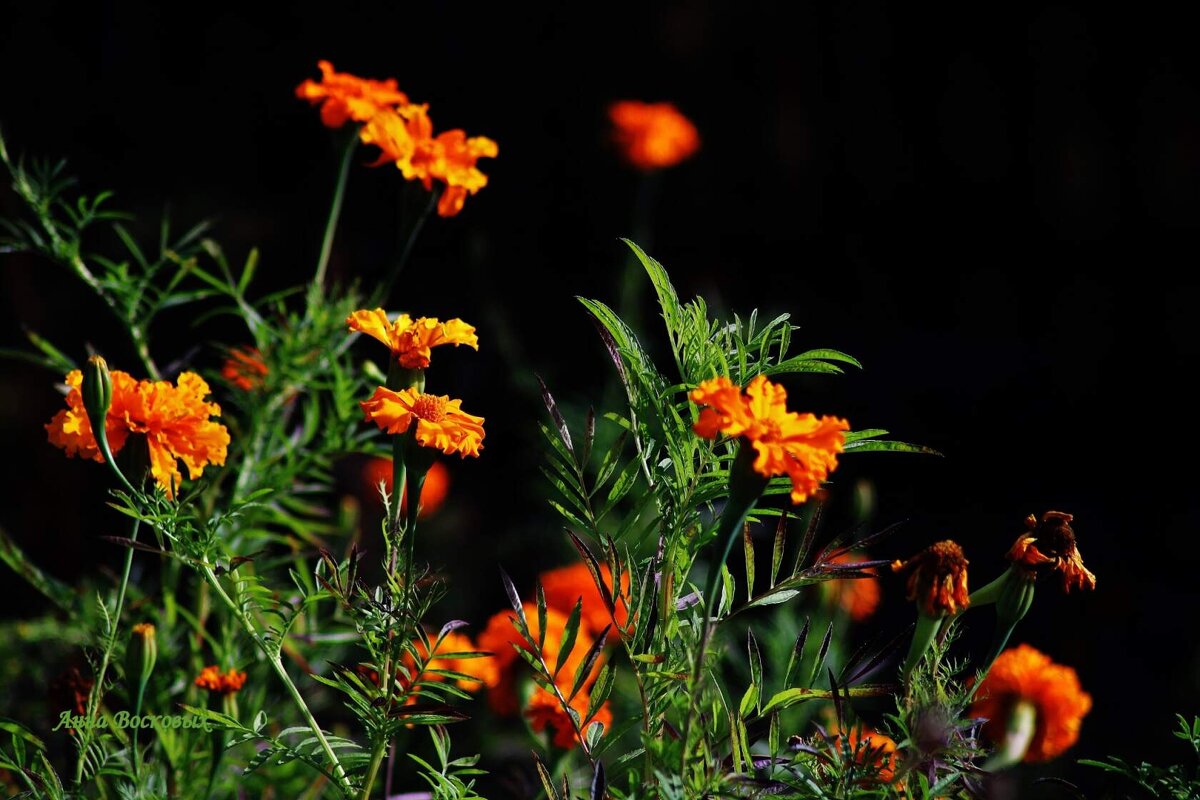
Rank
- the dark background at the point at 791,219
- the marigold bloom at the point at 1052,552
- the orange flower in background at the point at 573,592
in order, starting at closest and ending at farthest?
the marigold bloom at the point at 1052,552
the orange flower in background at the point at 573,592
the dark background at the point at 791,219

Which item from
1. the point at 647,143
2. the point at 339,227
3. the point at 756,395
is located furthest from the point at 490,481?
the point at 756,395

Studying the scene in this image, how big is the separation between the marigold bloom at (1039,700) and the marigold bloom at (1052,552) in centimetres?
11

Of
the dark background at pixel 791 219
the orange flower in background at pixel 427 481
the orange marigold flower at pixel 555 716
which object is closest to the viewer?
the orange marigold flower at pixel 555 716

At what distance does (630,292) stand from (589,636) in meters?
0.76

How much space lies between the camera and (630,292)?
1.80 m

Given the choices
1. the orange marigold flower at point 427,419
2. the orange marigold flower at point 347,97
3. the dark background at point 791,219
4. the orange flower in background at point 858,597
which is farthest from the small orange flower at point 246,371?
the dark background at point 791,219

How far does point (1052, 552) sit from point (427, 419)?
402 millimetres

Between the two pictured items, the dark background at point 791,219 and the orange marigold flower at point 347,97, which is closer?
the orange marigold flower at point 347,97

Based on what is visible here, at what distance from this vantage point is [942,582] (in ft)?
2.29

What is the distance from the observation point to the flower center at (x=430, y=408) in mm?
752

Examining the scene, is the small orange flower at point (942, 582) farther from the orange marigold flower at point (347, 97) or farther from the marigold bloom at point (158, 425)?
the orange marigold flower at point (347, 97)

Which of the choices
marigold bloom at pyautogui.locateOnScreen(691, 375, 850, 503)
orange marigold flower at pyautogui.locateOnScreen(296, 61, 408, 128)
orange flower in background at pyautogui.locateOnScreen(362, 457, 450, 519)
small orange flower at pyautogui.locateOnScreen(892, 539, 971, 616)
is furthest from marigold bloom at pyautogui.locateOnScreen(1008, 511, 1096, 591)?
orange flower in background at pyautogui.locateOnScreen(362, 457, 450, 519)

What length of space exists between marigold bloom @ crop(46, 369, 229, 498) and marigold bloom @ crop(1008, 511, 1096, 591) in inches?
20.7

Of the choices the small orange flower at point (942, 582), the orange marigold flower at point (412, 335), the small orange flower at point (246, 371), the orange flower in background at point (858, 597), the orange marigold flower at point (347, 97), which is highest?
the orange marigold flower at point (347, 97)
